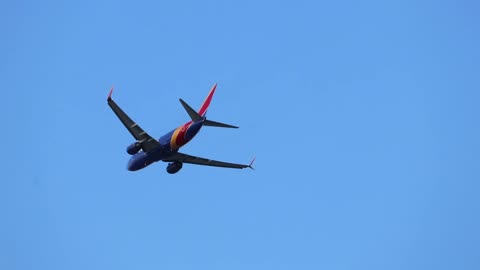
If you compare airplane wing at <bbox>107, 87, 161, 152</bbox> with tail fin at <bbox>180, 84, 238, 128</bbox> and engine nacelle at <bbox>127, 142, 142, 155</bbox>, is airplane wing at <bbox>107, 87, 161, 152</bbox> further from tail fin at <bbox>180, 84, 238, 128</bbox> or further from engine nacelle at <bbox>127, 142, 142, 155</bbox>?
tail fin at <bbox>180, 84, 238, 128</bbox>

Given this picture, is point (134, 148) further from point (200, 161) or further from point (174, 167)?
point (200, 161)

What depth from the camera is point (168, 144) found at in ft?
391

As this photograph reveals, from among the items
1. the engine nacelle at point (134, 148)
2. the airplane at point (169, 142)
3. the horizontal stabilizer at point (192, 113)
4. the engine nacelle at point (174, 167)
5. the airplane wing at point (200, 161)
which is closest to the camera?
the horizontal stabilizer at point (192, 113)

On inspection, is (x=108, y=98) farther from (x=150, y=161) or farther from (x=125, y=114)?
(x=150, y=161)

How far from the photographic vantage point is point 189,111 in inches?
4439

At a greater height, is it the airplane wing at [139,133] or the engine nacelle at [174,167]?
the engine nacelle at [174,167]

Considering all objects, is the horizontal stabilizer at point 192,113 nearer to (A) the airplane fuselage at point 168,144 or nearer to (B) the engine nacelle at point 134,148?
(A) the airplane fuselage at point 168,144

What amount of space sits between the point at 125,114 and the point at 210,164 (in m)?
16.2

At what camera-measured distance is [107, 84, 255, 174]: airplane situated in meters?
115

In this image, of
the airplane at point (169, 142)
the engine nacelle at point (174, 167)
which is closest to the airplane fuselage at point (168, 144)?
Answer: the airplane at point (169, 142)

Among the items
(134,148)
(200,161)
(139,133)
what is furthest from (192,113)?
(200,161)

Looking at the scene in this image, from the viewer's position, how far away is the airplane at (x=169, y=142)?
4515 inches

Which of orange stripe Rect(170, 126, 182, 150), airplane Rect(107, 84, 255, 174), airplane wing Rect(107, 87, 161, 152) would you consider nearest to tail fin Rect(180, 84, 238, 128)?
airplane Rect(107, 84, 255, 174)

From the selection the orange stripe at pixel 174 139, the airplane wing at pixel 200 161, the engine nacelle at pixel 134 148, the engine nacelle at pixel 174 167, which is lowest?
the engine nacelle at pixel 134 148
